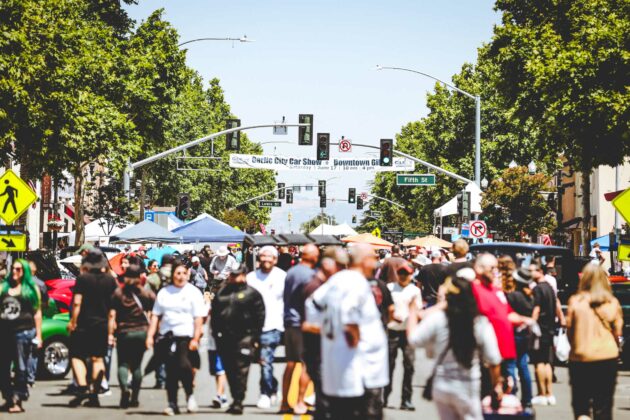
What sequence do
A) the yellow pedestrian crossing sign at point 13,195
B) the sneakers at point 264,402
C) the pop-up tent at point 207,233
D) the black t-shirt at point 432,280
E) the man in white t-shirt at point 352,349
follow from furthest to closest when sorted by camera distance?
the pop-up tent at point 207,233, the yellow pedestrian crossing sign at point 13,195, the black t-shirt at point 432,280, the sneakers at point 264,402, the man in white t-shirt at point 352,349

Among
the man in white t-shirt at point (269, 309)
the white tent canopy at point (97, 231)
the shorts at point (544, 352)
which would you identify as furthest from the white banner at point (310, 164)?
the man in white t-shirt at point (269, 309)

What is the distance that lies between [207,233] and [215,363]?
80.3ft

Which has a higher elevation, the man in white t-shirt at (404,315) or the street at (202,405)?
the man in white t-shirt at (404,315)

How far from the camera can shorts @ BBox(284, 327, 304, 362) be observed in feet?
42.7

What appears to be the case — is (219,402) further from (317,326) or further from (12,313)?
(317,326)

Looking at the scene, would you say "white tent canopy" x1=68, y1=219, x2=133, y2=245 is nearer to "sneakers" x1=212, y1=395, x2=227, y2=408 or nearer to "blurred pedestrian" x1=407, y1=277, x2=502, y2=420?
"sneakers" x1=212, y1=395, x2=227, y2=408

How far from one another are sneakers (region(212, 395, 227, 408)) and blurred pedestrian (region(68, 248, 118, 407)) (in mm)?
1444

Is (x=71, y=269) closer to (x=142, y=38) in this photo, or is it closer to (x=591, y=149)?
(x=591, y=149)

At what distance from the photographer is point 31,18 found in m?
30.4

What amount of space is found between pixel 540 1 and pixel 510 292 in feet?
101

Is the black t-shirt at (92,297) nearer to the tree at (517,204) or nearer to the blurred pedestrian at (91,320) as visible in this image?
the blurred pedestrian at (91,320)

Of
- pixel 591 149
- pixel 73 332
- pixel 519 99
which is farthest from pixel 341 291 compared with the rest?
pixel 519 99

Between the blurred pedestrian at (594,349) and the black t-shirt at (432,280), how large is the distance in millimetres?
6617

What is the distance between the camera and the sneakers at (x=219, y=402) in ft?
44.6
